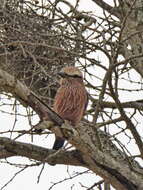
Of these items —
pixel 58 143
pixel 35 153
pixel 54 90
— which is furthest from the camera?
pixel 54 90

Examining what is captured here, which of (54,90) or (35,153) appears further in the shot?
(54,90)

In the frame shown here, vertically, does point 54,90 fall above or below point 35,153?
above

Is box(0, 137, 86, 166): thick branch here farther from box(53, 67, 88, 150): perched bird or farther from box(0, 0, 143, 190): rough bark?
box(53, 67, 88, 150): perched bird

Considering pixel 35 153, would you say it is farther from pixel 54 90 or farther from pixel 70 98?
pixel 54 90

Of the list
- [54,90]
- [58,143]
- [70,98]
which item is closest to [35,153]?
[58,143]

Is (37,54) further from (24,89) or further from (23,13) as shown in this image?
(24,89)

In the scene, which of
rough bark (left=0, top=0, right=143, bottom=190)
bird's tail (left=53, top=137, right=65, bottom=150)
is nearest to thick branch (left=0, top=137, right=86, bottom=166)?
rough bark (left=0, top=0, right=143, bottom=190)

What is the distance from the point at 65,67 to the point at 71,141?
2.36 feet

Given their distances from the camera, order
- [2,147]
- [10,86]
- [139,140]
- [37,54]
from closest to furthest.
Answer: [10,86], [2,147], [139,140], [37,54]

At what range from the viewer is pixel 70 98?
142 inches

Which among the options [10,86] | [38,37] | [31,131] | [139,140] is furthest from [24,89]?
[139,140]

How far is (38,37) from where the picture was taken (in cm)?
340

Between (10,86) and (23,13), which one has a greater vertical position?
(23,13)

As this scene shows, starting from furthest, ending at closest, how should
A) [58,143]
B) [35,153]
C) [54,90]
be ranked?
1. [54,90]
2. [58,143]
3. [35,153]
